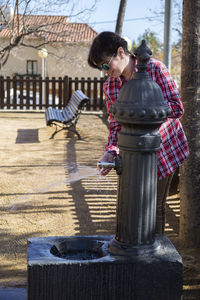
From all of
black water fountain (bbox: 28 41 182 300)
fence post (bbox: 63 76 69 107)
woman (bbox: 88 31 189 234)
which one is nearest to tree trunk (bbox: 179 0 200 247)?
woman (bbox: 88 31 189 234)

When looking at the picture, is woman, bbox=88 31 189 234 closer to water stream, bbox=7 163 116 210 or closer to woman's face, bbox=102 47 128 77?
woman's face, bbox=102 47 128 77

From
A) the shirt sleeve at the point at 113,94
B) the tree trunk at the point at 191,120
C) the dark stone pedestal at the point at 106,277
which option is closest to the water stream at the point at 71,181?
the tree trunk at the point at 191,120

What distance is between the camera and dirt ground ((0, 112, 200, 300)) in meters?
3.68

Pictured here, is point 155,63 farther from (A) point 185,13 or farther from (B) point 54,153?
(B) point 54,153

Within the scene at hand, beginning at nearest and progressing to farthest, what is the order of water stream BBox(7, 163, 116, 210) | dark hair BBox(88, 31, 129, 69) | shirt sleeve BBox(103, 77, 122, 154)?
dark hair BBox(88, 31, 129, 69)
shirt sleeve BBox(103, 77, 122, 154)
water stream BBox(7, 163, 116, 210)

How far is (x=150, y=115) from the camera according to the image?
1982 millimetres

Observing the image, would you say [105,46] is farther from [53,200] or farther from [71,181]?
[71,181]

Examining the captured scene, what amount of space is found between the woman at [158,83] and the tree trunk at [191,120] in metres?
0.89

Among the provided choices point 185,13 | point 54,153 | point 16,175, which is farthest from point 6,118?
point 185,13

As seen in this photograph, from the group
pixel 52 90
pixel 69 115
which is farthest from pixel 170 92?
pixel 52 90

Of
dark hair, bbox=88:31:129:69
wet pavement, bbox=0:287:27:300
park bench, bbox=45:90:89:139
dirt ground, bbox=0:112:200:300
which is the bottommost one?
wet pavement, bbox=0:287:27:300

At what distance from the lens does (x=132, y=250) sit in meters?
2.08

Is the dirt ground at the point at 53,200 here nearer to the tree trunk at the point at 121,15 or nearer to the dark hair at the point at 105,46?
the dark hair at the point at 105,46

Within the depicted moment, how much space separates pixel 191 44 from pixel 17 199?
2812 millimetres
